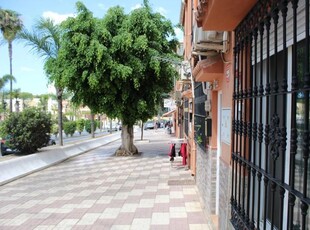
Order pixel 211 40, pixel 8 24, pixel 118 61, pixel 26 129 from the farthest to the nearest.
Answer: pixel 8 24
pixel 118 61
pixel 26 129
pixel 211 40

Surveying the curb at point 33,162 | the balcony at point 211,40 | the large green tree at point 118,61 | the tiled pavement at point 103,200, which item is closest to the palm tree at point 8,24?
the curb at point 33,162

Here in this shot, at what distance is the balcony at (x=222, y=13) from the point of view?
9.42 feet

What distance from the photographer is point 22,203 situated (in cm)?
817

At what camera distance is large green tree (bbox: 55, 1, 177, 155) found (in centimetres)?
1462

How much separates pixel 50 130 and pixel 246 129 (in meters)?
13.0

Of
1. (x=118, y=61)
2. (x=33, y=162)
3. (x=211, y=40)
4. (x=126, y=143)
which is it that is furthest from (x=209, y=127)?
(x=126, y=143)

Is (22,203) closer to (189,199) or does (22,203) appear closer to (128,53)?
(189,199)

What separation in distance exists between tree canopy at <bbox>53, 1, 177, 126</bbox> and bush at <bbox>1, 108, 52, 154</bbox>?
1988mm

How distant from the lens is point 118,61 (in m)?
15.2

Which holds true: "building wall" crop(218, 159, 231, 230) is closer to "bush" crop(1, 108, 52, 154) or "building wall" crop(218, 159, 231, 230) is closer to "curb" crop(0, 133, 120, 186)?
"curb" crop(0, 133, 120, 186)

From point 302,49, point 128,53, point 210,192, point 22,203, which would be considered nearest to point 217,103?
point 210,192

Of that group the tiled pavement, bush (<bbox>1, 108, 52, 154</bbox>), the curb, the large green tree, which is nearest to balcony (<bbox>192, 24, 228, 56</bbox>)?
the tiled pavement

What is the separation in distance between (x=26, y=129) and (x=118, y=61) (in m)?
4.96

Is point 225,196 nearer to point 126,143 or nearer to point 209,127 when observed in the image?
point 209,127
